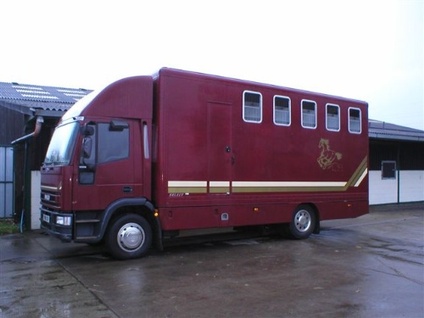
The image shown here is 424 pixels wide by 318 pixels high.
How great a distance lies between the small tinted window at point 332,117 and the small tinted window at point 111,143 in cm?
537

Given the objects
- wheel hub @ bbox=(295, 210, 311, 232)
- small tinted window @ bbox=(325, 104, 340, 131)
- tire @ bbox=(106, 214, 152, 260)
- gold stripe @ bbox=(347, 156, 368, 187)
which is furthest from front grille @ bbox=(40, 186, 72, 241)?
gold stripe @ bbox=(347, 156, 368, 187)

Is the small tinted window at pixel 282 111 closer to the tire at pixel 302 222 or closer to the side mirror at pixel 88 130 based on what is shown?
the tire at pixel 302 222

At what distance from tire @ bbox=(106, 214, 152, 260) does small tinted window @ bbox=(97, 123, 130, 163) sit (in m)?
1.14

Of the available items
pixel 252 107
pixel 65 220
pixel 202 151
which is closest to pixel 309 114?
pixel 252 107

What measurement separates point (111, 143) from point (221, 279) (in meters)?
3.18

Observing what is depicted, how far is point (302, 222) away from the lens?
35.7 ft

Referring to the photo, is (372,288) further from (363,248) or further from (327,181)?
(327,181)

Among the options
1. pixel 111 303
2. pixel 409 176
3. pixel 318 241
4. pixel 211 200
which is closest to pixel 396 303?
pixel 111 303

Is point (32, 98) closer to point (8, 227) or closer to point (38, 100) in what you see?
point (38, 100)

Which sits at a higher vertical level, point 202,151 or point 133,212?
point 202,151

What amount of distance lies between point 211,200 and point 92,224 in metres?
2.41

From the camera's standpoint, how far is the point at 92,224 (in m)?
8.09

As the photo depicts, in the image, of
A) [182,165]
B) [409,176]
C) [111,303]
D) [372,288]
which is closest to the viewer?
[111,303]

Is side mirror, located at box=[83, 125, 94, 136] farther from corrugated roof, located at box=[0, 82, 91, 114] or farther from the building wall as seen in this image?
the building wall
